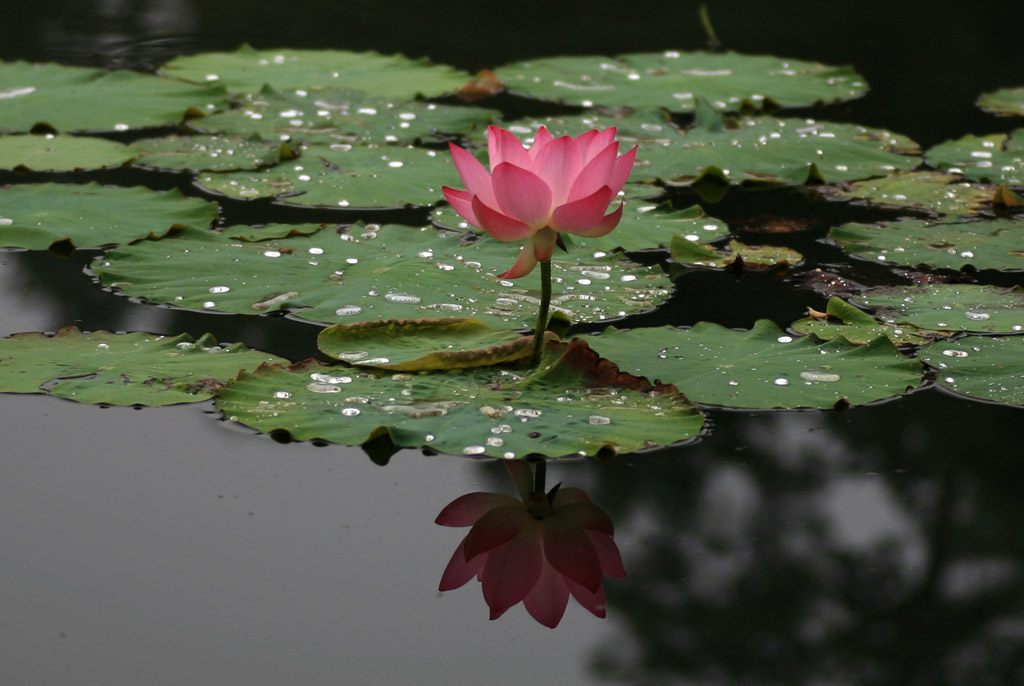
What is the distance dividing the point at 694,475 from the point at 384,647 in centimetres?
52

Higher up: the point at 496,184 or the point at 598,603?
the point at 496,184

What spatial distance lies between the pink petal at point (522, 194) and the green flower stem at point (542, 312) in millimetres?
86

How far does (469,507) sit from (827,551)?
1.43 ft

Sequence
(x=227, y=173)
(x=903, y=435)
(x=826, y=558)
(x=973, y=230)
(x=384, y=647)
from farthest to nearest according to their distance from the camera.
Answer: (x=227, y=173)
(x=973, y=230)
(x=903, y=435)
(x=826, y=558)
(x=384, y=647)

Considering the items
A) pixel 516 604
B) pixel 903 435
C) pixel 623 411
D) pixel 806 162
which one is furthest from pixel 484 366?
pixel 806 162

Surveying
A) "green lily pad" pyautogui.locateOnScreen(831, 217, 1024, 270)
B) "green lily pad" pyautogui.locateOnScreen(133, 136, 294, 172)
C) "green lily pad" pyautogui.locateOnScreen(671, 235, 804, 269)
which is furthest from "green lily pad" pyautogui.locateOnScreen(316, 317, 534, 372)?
"green lily pad" pyautogui.locateOnScreen(133, 136, 294, 172)

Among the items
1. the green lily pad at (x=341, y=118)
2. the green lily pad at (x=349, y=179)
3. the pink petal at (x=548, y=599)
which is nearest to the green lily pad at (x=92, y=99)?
the green lily pad at (x=341, y=118)

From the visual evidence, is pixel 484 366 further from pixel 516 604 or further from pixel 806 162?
pixel 806 162

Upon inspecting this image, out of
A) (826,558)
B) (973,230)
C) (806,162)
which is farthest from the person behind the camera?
(806,162)

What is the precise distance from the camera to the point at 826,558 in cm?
130

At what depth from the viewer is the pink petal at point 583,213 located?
4.76 feet

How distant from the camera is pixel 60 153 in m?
2.79

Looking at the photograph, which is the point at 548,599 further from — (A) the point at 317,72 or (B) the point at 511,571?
(A) the point at 317,72

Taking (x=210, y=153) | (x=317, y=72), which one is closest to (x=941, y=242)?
(x=210, y=153)
